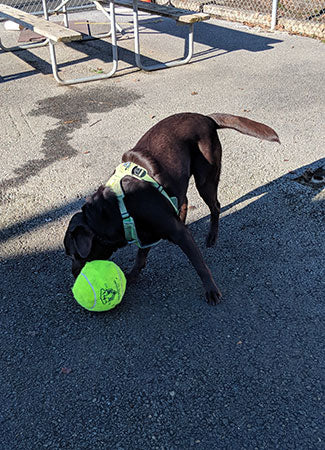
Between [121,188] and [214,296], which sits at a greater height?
[121,188]

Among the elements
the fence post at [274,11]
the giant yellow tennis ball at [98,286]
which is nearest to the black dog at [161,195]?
the giant yellow tennis ball at [98,286]

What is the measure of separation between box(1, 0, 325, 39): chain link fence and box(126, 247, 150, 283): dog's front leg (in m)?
7.75

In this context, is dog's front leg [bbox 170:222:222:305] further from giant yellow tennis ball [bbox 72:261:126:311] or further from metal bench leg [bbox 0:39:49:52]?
metal bench leg [bbox 0:39:49:52]

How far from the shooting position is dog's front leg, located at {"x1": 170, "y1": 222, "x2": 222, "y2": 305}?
2.90m

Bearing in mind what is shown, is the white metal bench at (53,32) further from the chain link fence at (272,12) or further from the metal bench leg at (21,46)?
the chain link fence at (272,12)

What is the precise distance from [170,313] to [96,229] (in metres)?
0.73

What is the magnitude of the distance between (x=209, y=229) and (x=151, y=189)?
42.7 inches

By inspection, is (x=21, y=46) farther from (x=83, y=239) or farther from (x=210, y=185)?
(x=83, y=239)

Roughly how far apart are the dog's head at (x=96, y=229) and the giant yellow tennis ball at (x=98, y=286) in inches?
3.8

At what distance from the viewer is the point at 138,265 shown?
10.8ft

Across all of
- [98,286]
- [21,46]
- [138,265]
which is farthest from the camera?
[21,46]

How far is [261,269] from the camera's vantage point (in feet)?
11.0

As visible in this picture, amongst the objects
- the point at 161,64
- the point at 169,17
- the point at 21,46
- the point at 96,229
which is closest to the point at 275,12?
the point at 169,17

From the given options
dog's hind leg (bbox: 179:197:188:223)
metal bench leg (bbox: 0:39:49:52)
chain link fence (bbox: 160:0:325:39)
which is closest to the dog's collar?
dog's hind leg (bbox: 179:197:188:223)
